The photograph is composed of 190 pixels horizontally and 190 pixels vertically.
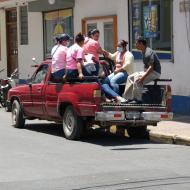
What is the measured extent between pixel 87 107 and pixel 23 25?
13.6m

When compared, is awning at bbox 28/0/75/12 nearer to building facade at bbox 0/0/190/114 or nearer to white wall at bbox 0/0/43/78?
building facade at bbox 0/0/190/114

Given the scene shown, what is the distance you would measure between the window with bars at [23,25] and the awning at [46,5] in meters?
2.30

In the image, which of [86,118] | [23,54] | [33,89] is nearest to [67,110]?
[86,118]

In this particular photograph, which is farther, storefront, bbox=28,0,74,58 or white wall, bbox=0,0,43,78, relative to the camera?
white wall, bbox=0,0,43,78

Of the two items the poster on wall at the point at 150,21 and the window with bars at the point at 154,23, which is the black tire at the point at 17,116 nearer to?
the window with bars at the point at 154,23

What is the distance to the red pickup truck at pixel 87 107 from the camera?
11.8m

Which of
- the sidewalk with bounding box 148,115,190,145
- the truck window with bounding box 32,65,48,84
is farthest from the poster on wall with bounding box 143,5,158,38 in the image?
the truck window with bounding box 32,65,48,84

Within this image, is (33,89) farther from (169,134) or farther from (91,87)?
(169,134)

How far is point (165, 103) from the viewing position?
1227 centimetres

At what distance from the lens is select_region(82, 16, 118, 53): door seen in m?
18.8

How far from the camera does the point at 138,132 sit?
13.2m

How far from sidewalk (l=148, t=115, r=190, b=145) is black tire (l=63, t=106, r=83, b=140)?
64.5 inches

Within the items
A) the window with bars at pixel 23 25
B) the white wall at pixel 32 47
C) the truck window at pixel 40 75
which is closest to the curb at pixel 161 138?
the truck window at pixel 40 75

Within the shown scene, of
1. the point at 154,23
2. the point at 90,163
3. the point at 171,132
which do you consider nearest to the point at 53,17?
the point at 154,23
